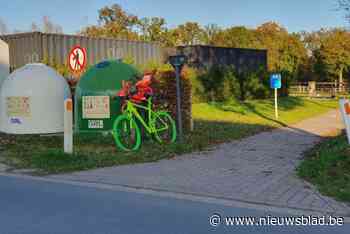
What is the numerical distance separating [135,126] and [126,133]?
0.35 metres

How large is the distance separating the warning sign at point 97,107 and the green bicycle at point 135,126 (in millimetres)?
675

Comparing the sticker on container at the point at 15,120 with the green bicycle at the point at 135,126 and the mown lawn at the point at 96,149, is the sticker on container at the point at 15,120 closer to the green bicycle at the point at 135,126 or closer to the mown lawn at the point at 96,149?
the mown lawn at the point at 96,149

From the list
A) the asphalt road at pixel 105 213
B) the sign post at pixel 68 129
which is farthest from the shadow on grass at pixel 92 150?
the asphalt road at pixel 105 213

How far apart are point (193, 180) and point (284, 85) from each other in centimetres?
2914

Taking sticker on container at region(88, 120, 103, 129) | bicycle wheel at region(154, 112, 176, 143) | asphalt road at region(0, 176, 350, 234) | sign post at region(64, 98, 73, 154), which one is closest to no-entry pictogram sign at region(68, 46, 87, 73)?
sticker on container at region(88, 120, 103, 129)

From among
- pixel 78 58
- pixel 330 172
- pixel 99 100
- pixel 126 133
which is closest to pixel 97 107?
pixel 99 100

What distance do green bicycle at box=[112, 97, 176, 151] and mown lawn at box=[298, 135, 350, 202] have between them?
3.66m

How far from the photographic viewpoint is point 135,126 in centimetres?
1116

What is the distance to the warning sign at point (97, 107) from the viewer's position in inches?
472

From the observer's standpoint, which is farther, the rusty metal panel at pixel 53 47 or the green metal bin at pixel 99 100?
the rusty metal panel at pixel 53 47

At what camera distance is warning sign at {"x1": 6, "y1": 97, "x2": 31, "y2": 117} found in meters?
11.7

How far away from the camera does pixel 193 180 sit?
795cm

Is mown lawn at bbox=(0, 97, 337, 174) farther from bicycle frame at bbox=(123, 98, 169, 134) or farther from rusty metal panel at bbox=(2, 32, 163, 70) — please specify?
rusty metal panel at bbox=(2, 32, 163, 70)

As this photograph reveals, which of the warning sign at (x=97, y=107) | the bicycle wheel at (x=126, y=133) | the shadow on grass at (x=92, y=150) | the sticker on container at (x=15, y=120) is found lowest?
the shadow on grass at (x=92, y=150)
